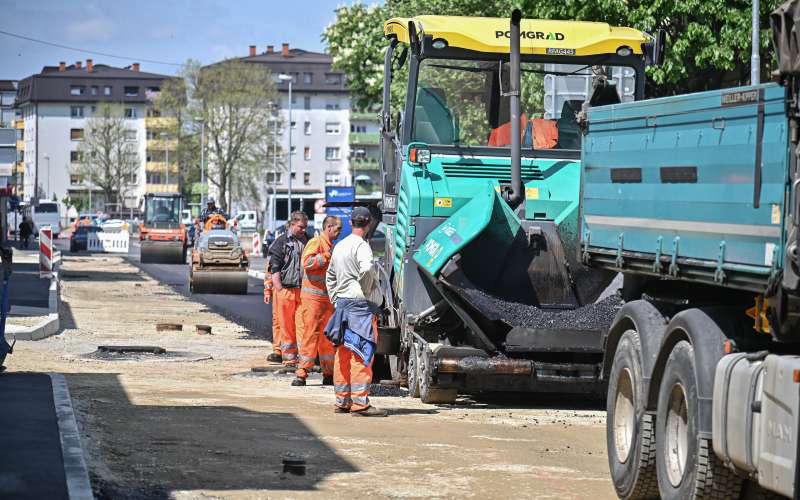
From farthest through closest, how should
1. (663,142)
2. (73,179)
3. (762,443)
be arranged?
1. (73,179)
2. (663,142)
3. (762,443)

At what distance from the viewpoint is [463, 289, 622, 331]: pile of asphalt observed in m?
12.9

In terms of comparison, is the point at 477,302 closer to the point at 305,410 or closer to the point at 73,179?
the point at 305,410

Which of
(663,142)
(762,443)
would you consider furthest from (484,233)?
(762,443)

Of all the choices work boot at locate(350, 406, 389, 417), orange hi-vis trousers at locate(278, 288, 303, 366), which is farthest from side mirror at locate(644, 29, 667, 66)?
orange hi-vis trousers at locate(278, 288, 303, 366)

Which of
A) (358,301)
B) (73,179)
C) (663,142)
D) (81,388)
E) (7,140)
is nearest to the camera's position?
(663,142)

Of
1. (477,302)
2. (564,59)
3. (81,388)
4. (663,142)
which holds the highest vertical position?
(564,59)

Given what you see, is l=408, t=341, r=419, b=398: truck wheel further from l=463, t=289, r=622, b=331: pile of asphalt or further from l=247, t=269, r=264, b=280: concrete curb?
l=247, t=269, r=264, b=280: concrete curb

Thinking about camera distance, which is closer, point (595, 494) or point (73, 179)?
point (595, 494)

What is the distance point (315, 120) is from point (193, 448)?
425 feet

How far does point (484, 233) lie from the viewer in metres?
13.3

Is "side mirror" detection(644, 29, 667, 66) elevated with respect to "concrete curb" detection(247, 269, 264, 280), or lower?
elevated

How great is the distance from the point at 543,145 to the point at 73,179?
458 ft

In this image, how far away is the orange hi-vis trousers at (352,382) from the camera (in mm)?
12484

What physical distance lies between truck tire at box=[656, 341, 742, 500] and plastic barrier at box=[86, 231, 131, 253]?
61.0 meters
